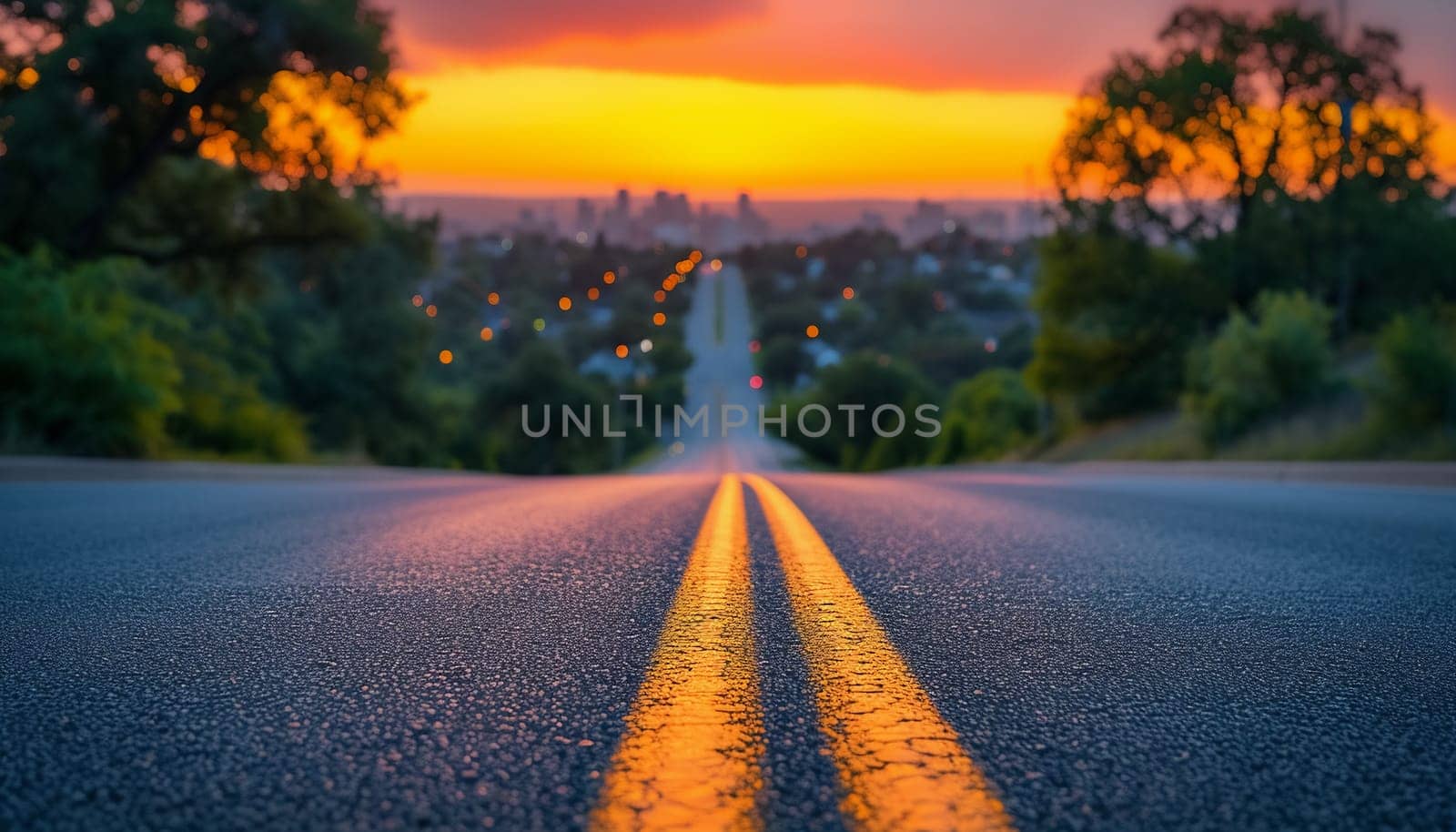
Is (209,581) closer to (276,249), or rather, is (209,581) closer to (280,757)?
(280,757)

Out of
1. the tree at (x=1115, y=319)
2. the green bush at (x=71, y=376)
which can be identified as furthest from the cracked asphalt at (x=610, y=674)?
A: the tree at (x=1115, y=319)

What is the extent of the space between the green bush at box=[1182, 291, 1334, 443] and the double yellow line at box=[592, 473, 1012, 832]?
24142mm

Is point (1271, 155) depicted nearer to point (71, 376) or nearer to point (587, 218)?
point (71, 376)

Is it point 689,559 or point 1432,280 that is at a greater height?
point 1432,280

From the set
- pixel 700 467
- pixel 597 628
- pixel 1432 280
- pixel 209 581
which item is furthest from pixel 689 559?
pixel 700 467

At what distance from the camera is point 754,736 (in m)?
2.17

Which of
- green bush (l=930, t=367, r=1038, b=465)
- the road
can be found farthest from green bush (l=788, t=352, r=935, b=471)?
the road

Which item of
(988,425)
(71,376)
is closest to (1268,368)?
(71,376)

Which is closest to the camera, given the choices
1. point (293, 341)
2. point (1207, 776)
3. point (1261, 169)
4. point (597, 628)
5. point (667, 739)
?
point (1207, 776)

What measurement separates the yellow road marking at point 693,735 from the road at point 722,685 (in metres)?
0.01

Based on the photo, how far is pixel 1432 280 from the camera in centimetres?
3838

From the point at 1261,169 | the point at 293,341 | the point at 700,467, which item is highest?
the point at 1261,169

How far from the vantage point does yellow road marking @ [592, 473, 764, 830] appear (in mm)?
1771

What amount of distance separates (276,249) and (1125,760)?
24.1m
